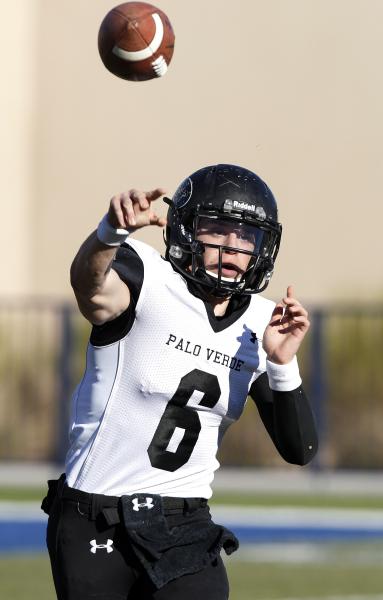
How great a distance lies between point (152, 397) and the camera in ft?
13.7

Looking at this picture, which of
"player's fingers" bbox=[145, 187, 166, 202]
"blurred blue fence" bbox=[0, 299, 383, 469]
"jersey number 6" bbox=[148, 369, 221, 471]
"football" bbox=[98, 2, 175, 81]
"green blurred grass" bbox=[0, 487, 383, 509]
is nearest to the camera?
"player's fingers" bbox=[145, 187, 166, 202]

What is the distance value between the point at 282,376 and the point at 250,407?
1074 cm

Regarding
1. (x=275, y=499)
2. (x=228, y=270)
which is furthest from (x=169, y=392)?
(x=275, y=499)

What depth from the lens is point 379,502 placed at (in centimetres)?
1304

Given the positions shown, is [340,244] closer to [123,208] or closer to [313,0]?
[313,0]

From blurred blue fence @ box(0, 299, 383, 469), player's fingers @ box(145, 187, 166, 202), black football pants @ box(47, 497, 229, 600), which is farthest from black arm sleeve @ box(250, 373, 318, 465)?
blurred blue fence @ box(0, 299, 383, 469)

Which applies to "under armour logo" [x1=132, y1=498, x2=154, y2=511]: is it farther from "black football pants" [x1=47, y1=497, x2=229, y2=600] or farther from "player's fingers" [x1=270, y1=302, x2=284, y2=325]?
"player's fingers" [x1=270, y1=302, x2=284, y2=325]

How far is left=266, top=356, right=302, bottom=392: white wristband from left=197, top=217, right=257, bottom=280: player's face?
271 millimetres

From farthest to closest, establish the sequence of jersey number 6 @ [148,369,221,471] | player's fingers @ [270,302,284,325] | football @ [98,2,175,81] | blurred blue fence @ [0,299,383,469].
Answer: blurred blue fence @ [0,299,383,469], football @ [98,2,175,81], player's fingers @ [270,302,284,325], jersey number 6 @ [148,369,221,471]

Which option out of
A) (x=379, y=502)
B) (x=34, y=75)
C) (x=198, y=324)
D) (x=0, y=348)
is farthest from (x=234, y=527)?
(x=34, y=75)

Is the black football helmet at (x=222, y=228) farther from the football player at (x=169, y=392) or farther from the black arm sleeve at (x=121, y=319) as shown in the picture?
the black arm sleeve at (x=121, y=319)

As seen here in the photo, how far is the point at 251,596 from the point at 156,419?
4227 millimetres

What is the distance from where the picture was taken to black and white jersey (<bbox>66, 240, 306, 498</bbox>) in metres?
4.18

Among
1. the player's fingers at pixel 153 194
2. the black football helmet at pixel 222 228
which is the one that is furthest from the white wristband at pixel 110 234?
the black football helmet at pixel 222 228
